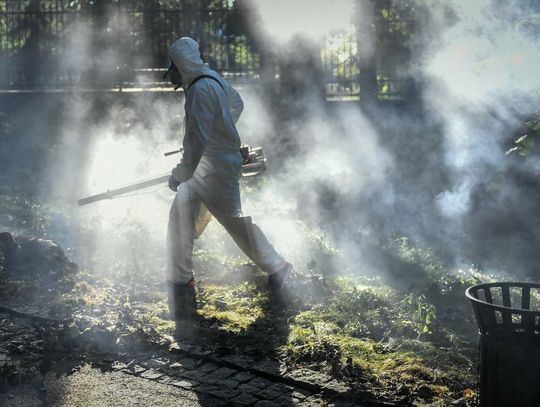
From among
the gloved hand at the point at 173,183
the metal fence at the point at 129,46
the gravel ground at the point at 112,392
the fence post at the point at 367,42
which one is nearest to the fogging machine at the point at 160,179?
the gloved hand at the point at 173,183

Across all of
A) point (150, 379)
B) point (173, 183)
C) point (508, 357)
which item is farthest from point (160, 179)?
point (508, 357)

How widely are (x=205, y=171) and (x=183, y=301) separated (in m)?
1.24

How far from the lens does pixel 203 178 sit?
6.70m

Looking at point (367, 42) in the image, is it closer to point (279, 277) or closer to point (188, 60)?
point (188, 60)

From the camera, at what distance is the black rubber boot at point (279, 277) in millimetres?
6864

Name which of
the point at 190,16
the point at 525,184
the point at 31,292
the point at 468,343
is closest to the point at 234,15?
the point at 190,16

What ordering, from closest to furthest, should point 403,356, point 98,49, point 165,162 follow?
point 403,356, point 165,162, point 98,49

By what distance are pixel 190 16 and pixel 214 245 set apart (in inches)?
322

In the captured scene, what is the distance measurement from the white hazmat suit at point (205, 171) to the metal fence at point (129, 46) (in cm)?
845

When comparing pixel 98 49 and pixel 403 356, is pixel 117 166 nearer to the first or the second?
pixel 98 49

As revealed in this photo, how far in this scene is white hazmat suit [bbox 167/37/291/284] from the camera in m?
6.34

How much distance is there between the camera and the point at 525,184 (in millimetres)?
10312

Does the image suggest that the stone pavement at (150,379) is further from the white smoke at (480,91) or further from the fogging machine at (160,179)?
the white smoke at (480,91)

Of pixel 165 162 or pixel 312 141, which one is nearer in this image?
pixel 165 162
